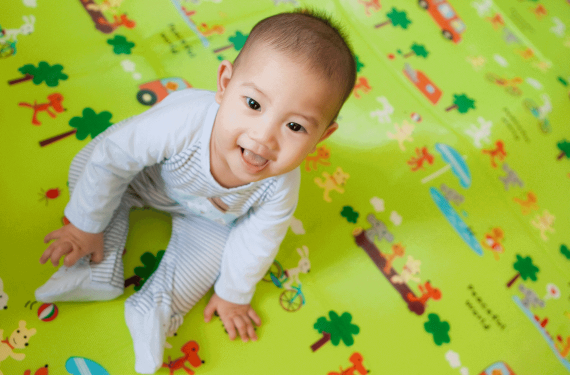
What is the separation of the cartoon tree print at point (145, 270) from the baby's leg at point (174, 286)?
0.03 meters

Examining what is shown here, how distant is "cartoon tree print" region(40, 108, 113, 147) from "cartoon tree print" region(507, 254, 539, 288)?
1.07 meters

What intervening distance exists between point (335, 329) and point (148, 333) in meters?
0.37

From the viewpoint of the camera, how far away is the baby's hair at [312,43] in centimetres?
52

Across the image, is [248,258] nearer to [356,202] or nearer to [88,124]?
[356,202]

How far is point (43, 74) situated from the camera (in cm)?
90

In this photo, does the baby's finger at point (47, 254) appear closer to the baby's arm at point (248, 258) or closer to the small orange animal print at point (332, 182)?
the baby's arm at point (248, 258)

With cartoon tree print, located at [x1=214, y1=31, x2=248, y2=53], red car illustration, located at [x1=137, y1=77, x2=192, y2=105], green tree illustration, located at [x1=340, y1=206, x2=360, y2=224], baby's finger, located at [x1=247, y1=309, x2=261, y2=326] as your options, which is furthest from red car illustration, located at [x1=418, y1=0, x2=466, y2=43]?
baby's finger, located at [x1=247, y1=309, x2=261, y2=326]

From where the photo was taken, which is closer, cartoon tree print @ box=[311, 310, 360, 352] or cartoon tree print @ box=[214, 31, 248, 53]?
cartoon tree print @ box=[311, 310, 360, 352]

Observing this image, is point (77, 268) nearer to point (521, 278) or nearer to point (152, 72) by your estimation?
point (152, 72)

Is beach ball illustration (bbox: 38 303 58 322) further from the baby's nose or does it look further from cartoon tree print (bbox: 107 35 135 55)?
cartoon tree print (bbox: 107 35 135 55)

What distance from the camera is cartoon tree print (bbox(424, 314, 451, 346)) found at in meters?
0.89

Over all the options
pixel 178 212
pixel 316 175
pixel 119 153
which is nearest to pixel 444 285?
pixel 316 175

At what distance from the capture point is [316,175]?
1003 millimetres

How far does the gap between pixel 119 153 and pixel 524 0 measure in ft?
5.54
